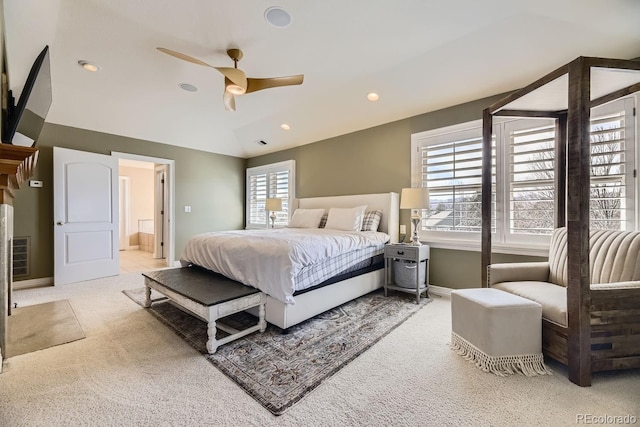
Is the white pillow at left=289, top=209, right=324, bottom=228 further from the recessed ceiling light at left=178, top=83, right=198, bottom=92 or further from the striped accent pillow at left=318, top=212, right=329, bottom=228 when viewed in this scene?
the recessed ceiling light at left=178, top=83, right=198, bottom=92

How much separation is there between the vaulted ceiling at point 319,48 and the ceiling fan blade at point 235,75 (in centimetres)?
45

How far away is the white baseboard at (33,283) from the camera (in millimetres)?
3871

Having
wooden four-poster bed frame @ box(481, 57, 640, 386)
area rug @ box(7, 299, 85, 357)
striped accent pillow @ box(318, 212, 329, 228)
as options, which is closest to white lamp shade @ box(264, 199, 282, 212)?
striped accent pillow @ box(318, 212, 329, 228)

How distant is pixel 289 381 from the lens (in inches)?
69.4

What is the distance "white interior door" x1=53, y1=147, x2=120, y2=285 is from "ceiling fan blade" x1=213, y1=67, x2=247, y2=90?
3352 mm

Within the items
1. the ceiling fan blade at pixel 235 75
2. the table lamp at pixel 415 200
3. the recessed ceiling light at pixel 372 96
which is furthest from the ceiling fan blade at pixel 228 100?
the table lamp at pixel 415 200

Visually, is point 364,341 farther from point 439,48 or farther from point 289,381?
point 439,48

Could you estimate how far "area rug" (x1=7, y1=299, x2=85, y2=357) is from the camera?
2238mm

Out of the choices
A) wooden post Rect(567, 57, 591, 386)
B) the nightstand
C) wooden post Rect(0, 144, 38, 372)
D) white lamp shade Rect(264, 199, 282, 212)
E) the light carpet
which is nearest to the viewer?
the light carpet

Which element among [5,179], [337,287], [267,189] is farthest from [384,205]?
[5,179]

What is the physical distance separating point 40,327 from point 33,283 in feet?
7.14

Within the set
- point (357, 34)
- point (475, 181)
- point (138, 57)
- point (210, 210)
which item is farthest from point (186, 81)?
point (475, 181)

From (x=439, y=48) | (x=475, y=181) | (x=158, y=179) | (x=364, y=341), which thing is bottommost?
(x=364, y=341)

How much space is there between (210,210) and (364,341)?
192 inches
